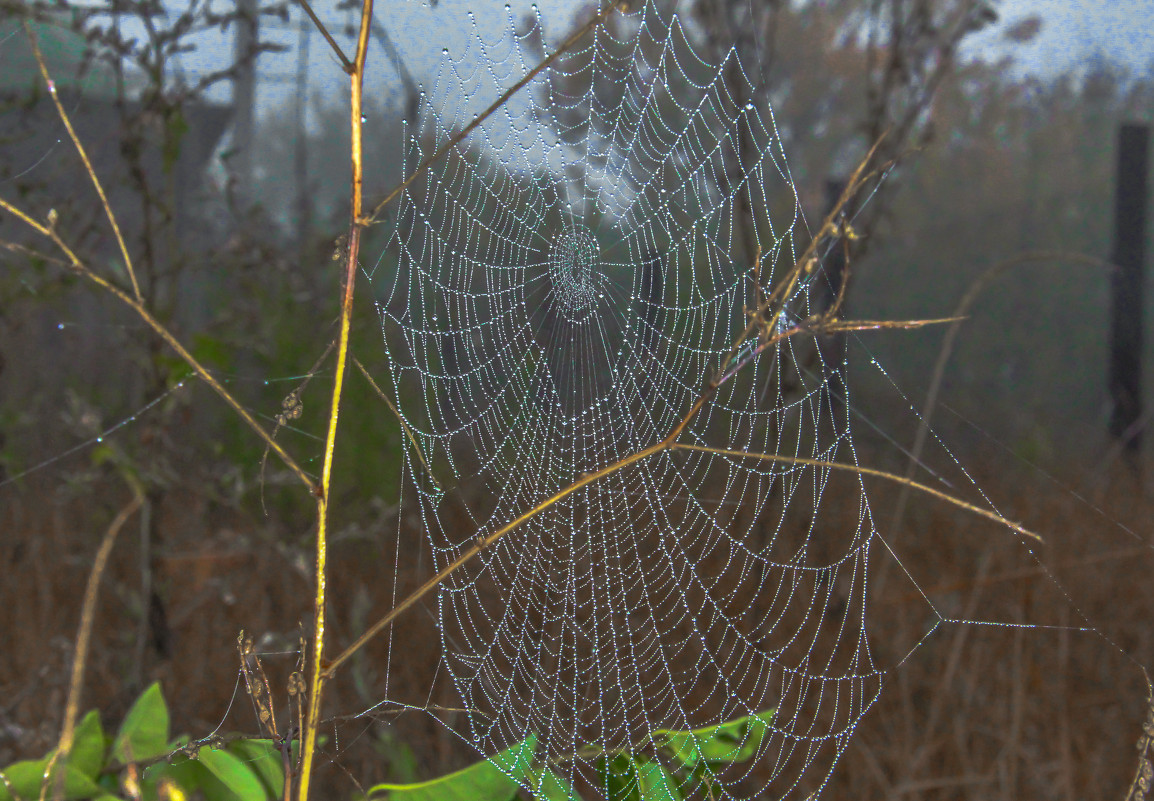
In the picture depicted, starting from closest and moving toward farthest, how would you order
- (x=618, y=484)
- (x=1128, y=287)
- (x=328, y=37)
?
(x=328, y=37) < (x=618, y=484) < (x=1128, y=287)

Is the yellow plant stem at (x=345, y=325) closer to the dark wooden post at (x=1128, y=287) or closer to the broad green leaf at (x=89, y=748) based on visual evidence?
the broad green leaf at (x=89, y=748)

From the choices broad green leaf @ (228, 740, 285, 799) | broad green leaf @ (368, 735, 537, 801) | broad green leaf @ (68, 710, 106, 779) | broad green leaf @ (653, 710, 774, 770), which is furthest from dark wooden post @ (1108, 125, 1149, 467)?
broad green leaf @ (68, 710, 106, 779)

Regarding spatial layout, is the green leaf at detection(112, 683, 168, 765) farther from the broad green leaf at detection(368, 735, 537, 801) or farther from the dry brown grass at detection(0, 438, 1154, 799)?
the dry brown grass at detection(0, 438, 1154, 799)

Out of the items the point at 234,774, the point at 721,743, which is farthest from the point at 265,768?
the point at 721,743

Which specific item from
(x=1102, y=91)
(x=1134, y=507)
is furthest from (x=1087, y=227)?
(x=1134, y=507)

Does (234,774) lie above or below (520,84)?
below

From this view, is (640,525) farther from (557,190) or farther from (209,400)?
(209,400)

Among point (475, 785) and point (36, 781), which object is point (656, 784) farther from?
point (36, 781)
